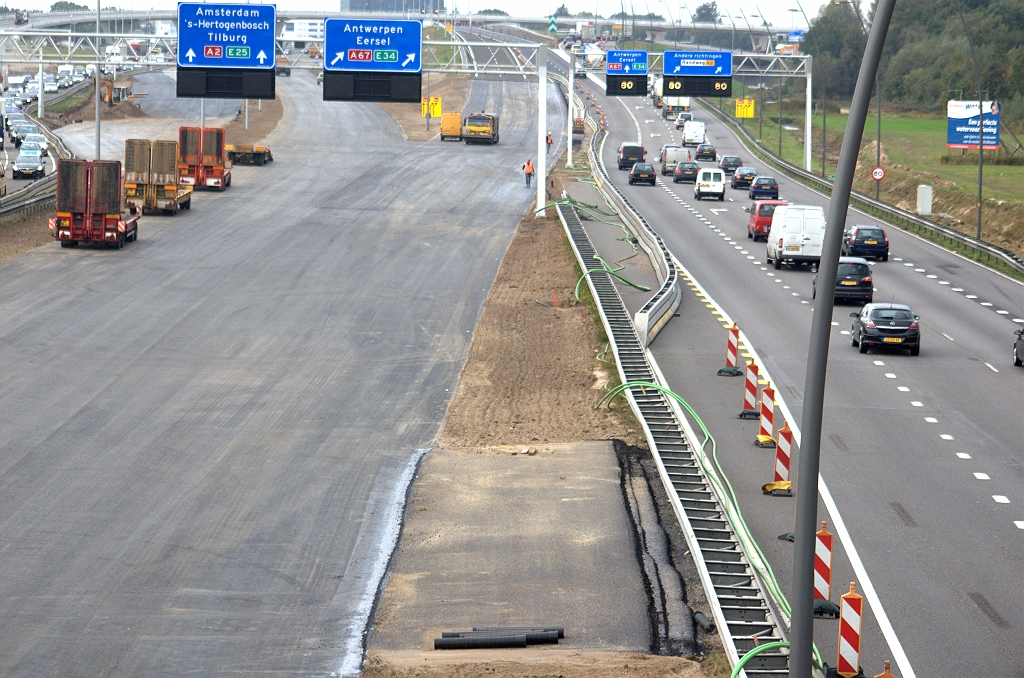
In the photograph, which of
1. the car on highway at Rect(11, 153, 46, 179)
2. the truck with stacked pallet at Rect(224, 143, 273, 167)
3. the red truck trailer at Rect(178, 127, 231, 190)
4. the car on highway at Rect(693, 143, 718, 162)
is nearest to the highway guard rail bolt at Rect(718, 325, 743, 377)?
the red truck trailer at Rect(178, 127, 231, 190)

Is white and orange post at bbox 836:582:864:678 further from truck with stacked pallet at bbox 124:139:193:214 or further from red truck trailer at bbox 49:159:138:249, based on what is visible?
truck with stacked pallet at bbox 124:139:193:214

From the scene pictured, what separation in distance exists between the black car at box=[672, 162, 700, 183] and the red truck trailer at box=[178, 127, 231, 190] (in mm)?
28991

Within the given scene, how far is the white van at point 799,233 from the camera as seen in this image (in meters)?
45.9

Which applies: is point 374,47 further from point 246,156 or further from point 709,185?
point 246,156

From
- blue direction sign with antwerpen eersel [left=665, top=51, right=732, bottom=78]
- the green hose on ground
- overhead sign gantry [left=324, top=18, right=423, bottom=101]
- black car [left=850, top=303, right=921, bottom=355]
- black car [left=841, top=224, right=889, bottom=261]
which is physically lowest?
the green hose on ground

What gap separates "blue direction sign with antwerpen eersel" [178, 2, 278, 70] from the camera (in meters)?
45.7

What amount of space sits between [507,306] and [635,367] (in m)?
10.0

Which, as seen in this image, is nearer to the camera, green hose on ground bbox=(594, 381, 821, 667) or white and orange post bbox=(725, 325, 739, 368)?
green hose on ground bbox=(594, 381, 821, 667)

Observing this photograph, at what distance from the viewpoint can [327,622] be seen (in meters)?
15.4

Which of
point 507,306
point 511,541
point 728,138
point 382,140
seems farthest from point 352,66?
point 728,138

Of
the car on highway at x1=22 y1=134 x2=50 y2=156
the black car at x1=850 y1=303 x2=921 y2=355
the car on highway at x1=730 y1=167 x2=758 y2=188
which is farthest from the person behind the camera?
the car on highway at x1=22 y1=134 x2=50 y2=156

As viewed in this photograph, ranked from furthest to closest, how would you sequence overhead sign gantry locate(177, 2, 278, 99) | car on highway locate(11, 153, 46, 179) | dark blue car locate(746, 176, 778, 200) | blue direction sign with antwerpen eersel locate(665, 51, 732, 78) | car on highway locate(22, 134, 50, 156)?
1. car on highway locate(22, 134, 50, 156)
2. car on highway locate(11, 153, 46, 179)
3. dark blue car locate(746, 176, 778, 200)
4. blue direction sign with antwerpen eersel locate(665, 51, 732, 78)
5. overhead sign gantry locate(177, 2, 278, 99)

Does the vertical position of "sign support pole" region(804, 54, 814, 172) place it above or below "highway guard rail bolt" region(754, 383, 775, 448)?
above

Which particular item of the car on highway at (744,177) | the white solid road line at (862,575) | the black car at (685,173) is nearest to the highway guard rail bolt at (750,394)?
the white solid road line at (862,575)
